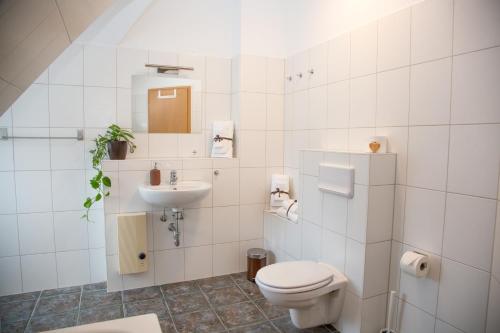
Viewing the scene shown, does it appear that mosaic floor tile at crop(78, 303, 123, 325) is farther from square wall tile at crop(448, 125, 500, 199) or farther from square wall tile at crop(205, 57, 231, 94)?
square wall tile at crop(448, 125, 500, 199)

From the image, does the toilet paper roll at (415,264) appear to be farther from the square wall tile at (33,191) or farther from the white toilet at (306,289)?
the square wall tile at (33,191)

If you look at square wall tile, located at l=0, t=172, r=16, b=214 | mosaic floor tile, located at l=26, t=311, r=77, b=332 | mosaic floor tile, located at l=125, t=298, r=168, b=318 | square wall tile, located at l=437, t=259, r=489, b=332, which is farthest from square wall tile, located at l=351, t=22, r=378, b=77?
square wall tile, located at l=0, t=172, r=16, b=214

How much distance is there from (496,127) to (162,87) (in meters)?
2.42

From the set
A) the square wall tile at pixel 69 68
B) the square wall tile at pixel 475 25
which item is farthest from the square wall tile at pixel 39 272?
the square wall tile at pixel 475 25

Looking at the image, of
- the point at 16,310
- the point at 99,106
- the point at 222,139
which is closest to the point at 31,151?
the point at 99,106

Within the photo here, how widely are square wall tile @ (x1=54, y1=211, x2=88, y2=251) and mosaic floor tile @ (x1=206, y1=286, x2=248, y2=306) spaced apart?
115 centimetres

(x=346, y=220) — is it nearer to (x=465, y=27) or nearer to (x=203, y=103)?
(x=465, y=27)

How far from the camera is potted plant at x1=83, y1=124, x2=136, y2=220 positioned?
8.23ft

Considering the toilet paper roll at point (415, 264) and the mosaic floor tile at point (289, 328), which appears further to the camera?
the mosaic floor tile at point (289, 328)

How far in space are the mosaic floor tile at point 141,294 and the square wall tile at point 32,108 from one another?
1.49 meters

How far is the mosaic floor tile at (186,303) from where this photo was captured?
2.39 m

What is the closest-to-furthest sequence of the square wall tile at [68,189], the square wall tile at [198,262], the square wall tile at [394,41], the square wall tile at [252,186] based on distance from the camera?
the square wall tile at [394,41] → the square wall tile at [68,189] → the square wall tile at [198,262] → the square wall tile at [252,186]

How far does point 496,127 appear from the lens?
141 cm

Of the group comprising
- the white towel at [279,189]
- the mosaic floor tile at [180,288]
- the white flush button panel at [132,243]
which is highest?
the white towel at [279,189]
